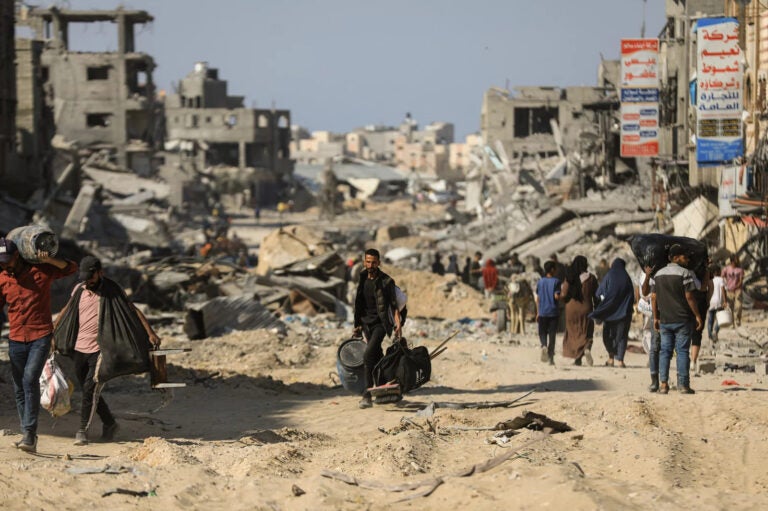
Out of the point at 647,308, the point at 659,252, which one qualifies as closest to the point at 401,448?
the point at 659,252

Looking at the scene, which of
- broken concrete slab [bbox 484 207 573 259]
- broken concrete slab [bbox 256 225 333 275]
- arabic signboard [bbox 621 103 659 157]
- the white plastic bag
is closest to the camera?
the white plastic bag

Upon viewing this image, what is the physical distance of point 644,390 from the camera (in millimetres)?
12055

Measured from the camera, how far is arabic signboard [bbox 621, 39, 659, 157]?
2866 centimetres

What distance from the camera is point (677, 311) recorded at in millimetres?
10727

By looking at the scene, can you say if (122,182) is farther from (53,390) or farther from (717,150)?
(53,390)

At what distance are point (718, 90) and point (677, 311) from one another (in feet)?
40.8

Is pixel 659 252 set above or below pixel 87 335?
above

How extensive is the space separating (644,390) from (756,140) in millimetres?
12350

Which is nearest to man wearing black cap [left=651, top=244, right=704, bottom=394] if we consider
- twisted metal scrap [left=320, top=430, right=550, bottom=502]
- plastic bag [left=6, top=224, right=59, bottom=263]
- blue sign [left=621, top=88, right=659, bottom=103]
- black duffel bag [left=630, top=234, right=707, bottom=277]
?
black duffel bag [left=630, top=234, right=707, bottom=277]

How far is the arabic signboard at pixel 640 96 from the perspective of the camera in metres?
28.7

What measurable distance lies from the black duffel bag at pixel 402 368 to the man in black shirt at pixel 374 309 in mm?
87

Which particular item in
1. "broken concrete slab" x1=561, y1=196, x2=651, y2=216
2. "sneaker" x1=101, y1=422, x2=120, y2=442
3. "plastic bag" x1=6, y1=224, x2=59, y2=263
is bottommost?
"sneaker" x1=101, y1=422, x2=120, y2=442

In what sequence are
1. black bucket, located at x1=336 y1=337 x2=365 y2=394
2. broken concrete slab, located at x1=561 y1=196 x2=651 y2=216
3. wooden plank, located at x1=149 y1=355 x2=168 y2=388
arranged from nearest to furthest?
wooden plank, located at x1=149 y1=355 x2=168 y2=388 → black bucket, located at x1=336 y1=337 x2=365 y2=394 → broken concrete slab, located at x1=561 y1=196 x2=651 y2=216

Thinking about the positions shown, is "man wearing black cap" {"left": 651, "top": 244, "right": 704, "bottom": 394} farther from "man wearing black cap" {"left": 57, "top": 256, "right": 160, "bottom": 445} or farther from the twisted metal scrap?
"man wearing black cap" {"left": 57, "top": 256, "right": 160, "bottom": 445}
